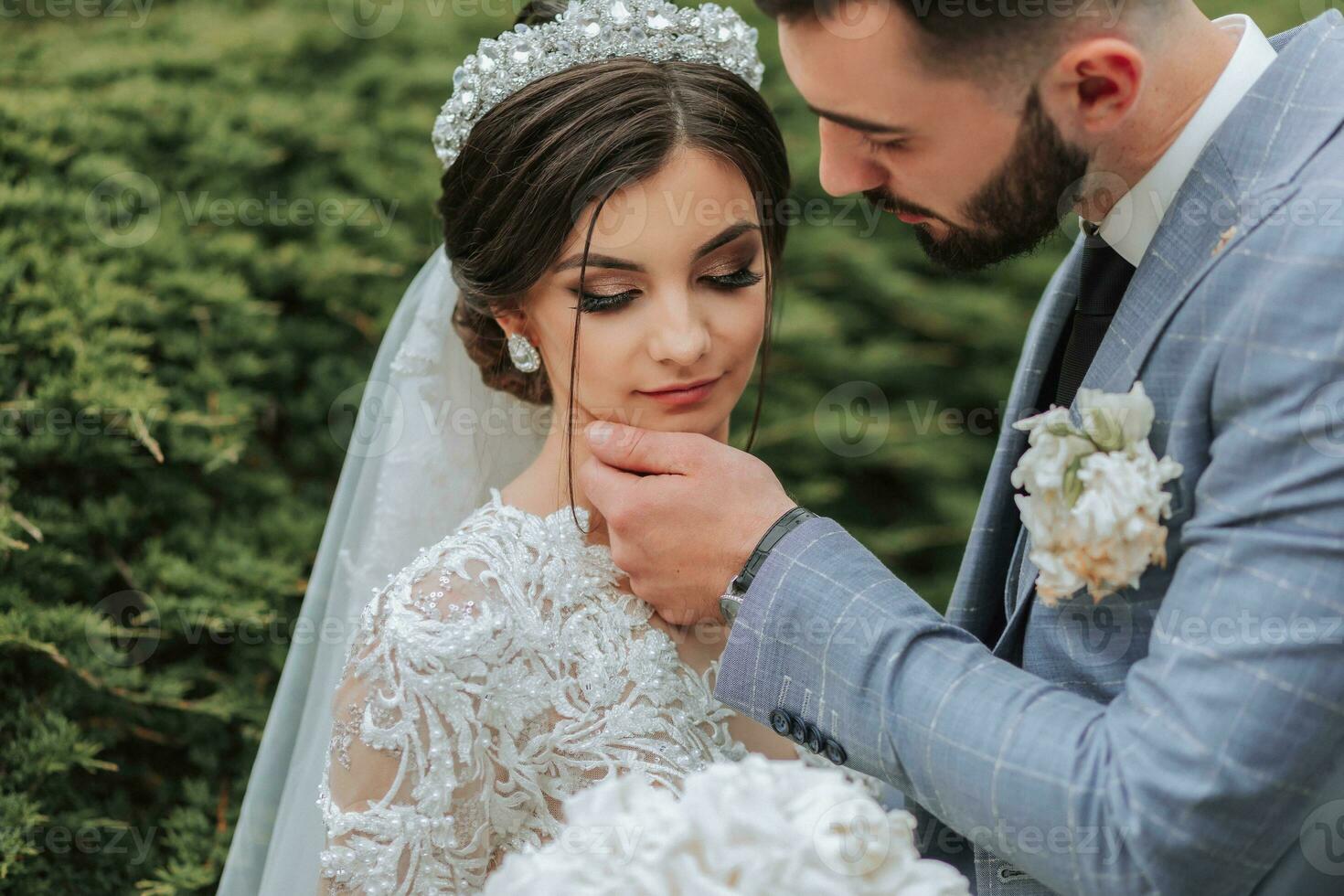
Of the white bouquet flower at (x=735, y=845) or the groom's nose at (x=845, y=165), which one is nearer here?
the white bouquet flower at (x=735, y=845)

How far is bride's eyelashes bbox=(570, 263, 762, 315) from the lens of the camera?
2070 mm

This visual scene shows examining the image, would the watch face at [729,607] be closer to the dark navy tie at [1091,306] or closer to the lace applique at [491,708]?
the lace applique at [491,708]

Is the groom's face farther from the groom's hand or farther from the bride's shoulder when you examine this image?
the bride's shoulder

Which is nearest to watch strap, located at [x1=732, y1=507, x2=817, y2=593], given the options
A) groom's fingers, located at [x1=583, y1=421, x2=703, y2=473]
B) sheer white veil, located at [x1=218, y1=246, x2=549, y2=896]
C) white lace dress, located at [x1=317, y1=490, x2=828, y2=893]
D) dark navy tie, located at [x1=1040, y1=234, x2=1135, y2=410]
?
groom's fingers, located at [x1=583, y1=421, x2=703, y2=473]

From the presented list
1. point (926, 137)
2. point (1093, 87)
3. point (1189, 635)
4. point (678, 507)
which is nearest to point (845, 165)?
point (926, 137)

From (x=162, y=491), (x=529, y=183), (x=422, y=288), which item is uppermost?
(x=529, y=183)

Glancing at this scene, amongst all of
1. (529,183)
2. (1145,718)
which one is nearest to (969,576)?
(1145,718)

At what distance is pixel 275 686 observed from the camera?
300 centimetres

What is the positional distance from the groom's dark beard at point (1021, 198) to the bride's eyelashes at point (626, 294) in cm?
31

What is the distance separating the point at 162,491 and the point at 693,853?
2113 millimetres

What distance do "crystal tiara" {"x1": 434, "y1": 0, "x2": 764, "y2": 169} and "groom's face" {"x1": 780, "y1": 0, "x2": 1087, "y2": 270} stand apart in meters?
0.49

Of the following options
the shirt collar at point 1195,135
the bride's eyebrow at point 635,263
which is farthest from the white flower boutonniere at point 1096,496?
the bride's eyebrow at point 635,263

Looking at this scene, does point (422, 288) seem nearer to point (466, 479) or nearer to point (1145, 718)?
point (466, 479)

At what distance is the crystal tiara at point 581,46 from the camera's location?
2.20 m
